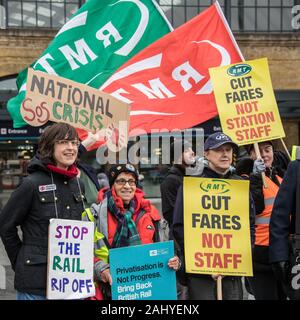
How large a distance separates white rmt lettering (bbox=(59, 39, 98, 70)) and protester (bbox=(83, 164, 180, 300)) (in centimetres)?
273

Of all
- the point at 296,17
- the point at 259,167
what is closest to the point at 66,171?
the point at 259,167

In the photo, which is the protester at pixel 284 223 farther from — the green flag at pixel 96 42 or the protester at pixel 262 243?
the green flag at pixel 96 42

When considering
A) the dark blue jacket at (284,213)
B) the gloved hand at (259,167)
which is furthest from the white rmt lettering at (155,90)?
the dark blue jacket at (284,213)

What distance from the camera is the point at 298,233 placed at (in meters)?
3.54

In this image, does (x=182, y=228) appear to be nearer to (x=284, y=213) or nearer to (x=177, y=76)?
(x=284, y=213)

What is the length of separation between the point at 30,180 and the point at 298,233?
1.74 m

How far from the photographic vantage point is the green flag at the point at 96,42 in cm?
662

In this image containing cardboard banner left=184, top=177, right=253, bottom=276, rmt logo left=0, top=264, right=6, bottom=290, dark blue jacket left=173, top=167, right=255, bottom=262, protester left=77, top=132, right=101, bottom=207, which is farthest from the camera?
rmt logo left=0, top=264, right=6, bottom=290

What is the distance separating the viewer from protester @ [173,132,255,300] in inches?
168

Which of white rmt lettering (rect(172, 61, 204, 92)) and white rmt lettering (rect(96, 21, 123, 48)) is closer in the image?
white rmt lettering (rect(172, 61, 204, 92))

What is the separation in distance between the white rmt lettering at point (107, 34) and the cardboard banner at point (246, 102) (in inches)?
62.8

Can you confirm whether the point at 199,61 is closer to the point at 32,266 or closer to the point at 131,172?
the point at 131,172

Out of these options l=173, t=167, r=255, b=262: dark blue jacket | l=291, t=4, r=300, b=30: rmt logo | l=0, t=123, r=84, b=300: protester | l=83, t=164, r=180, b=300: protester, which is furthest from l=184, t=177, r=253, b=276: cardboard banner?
l=291, t=4, r=300, b=30: rmt logo

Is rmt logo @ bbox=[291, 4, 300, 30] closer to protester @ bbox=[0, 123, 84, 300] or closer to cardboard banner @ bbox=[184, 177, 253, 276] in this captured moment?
cardboard banner @ bbox=[184, 177, 253, 276]
